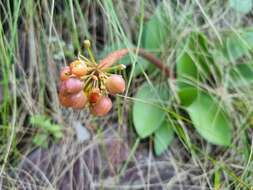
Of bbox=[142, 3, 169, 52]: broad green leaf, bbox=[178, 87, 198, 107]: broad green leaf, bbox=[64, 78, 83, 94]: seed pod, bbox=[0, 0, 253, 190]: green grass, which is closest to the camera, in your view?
bbox=[64, 78, 83, 94]: seed pod

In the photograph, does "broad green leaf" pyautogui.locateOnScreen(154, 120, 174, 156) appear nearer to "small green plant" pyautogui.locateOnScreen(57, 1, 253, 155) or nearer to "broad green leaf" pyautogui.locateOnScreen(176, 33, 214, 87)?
"small green plant" pyautogui.locateOnScreen(57, 1, 253, 155)

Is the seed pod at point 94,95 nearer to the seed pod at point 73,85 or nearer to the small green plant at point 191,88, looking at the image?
the seed pod at point 73,85

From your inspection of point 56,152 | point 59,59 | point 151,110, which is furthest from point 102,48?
point 56,152

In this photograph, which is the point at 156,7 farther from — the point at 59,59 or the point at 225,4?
the point at 59,59

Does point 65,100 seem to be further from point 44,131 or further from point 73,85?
point 44,131

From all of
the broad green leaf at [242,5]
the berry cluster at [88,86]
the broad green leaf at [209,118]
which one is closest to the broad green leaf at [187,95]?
the broad green leaf at [209,118]

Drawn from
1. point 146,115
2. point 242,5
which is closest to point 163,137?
point 146,115

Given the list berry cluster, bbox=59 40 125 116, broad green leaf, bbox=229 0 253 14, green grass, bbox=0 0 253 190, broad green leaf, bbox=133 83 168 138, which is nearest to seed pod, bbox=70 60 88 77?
berry cluster, bbox=59 40 125 116
